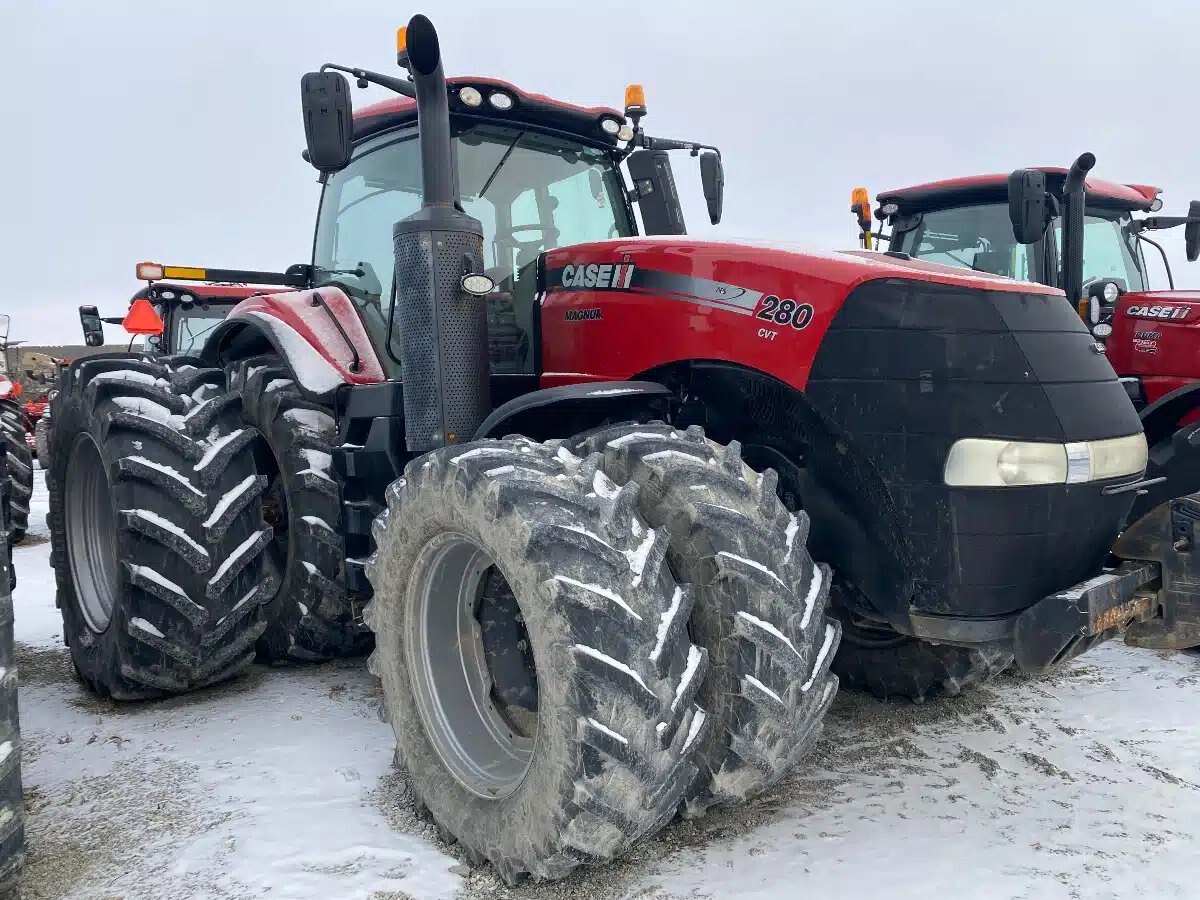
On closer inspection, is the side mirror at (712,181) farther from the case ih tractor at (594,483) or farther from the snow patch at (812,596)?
the snow patch at (812,596)

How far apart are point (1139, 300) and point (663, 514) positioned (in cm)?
424

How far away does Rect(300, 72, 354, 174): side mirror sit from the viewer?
2.96m

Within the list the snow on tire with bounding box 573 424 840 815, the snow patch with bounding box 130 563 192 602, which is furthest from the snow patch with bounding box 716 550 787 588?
the snow patch with bounding box 130 563 192 602

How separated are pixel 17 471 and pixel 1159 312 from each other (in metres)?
8.72

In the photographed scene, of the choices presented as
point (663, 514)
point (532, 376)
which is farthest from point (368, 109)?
point (663, 514)

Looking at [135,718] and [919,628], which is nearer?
[919,628]

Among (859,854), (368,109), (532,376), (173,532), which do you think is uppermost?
(368,109)

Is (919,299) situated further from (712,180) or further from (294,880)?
(294,880)

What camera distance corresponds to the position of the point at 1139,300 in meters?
5.32

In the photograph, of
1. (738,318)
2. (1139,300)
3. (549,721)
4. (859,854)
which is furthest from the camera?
(1139,300)

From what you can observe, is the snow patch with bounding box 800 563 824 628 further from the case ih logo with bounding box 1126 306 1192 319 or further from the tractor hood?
the case ih logo with bounding box 1126 306 1192 319

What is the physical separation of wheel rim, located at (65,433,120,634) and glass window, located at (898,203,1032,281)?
470 centimetres

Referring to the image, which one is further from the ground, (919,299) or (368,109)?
(368,109)

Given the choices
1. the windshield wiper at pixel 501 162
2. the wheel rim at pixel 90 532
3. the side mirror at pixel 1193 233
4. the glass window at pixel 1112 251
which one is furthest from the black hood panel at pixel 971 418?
the side mirror at pixel 1193 233
